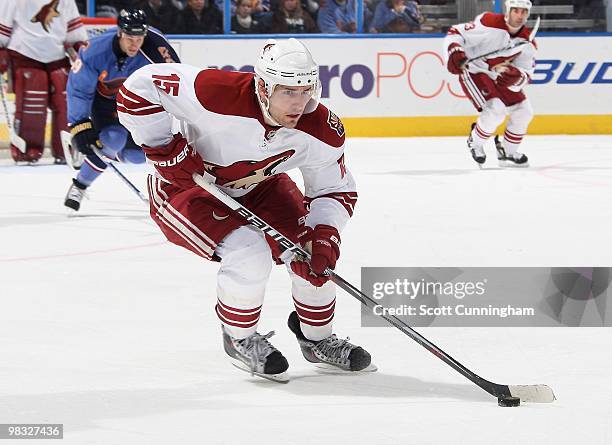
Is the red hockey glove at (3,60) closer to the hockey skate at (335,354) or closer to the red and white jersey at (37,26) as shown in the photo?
the red and white jersey at (37,26)

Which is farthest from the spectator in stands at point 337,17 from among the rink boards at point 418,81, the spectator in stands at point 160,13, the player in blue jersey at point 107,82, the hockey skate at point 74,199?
the hockey skate at point 74,199

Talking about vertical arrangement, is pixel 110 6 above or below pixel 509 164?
above

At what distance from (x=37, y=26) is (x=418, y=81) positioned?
287 centimetres

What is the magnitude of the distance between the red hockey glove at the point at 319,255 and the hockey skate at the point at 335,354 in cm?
19

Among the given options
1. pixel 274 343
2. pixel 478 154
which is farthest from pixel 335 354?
pixel 478 154

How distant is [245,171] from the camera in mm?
2758

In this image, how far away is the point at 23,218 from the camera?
5.27m

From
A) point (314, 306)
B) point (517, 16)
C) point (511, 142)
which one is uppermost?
point (517, 16)

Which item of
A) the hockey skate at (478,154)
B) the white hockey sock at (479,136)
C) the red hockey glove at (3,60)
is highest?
the red hockey glove at (3,60)

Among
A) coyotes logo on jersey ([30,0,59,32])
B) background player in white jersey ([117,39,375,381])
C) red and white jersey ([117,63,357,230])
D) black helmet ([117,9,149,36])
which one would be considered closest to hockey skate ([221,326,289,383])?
background player in white jersey ([117,39,375,381])

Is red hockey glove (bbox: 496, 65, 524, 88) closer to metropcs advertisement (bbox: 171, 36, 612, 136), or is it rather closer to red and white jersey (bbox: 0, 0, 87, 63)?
metropcs advertisement (bbox: 171, 36, 612, 136)

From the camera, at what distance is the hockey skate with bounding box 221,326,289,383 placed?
8.59ft

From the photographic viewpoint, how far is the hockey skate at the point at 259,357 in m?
2.62

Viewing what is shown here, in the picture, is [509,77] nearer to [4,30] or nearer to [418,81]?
[418,81]
